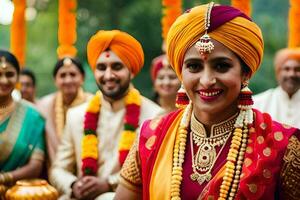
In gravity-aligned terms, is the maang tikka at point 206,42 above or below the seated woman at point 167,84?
above

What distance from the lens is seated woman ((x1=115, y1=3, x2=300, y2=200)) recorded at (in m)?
3.09

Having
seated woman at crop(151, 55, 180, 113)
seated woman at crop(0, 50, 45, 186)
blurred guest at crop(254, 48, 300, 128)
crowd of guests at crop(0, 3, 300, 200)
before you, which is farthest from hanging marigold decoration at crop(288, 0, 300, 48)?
crowd of guests at crop(0, 3, 300, 200)

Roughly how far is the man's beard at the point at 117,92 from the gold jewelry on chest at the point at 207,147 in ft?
7.78

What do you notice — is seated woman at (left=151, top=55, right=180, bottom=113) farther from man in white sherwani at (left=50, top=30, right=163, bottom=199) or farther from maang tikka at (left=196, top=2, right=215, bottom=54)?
maang tikka at (left=196, top=2, right=215, bottom=54)

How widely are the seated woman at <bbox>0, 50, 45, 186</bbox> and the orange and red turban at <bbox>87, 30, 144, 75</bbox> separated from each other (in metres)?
0.71

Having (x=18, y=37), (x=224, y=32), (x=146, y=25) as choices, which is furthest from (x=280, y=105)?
(x=146, y=25)

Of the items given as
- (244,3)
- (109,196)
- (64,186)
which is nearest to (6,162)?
(64,186)

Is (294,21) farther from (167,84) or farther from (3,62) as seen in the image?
(3,62)

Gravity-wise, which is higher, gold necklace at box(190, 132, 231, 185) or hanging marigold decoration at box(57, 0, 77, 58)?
hanging marigold decoration at box(57, 0, 77, 58)

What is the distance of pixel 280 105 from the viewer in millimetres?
7129

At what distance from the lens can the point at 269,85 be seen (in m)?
18.6

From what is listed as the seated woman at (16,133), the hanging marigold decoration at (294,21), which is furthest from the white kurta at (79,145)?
the hanging marigold decoration at (294,21)

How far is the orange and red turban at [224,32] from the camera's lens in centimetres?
314

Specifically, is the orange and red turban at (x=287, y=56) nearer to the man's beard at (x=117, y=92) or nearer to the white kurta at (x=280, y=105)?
the white kurta at (x=280, y=105)
